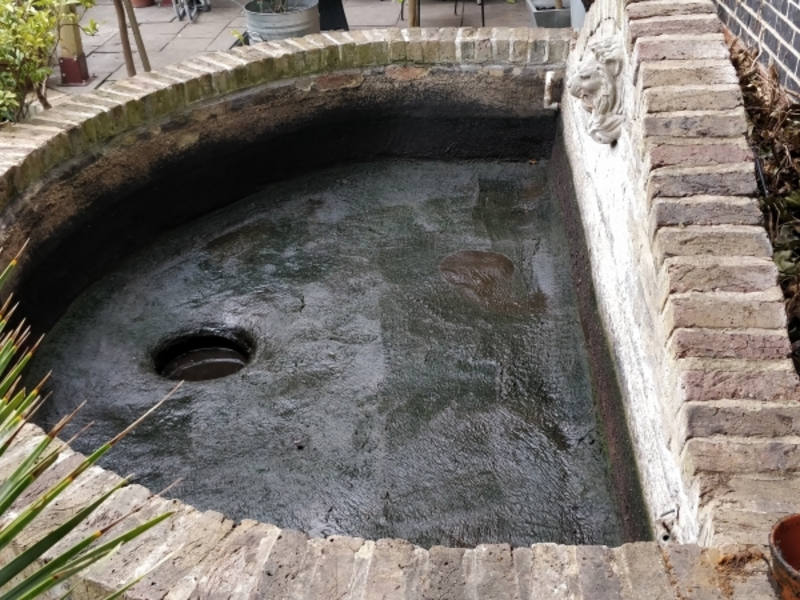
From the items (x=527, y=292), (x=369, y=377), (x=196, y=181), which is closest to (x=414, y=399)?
(x=369, y=377)

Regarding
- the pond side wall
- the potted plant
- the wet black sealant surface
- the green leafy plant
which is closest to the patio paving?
the potted plant

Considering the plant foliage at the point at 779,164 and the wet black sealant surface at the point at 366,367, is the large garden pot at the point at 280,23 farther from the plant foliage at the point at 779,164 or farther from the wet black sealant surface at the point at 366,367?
the plant foliage at the point at 779,164

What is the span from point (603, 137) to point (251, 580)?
8.47 ft

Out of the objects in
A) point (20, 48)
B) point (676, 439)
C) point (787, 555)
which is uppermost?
point (20, 48)

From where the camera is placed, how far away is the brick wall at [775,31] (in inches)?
149

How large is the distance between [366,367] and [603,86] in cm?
168

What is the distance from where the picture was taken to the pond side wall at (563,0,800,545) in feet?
7.29

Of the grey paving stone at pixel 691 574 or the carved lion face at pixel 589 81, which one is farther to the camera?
the carved lion face at pixel 589 81

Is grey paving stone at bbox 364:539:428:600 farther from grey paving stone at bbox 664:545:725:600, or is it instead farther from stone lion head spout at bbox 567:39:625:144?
stone lion head spout at bbox 567:39:625:144

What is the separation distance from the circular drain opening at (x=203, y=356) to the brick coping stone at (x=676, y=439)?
1052 mm

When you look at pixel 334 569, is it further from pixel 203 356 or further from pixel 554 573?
pixel 203 356

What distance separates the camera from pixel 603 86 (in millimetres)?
3660

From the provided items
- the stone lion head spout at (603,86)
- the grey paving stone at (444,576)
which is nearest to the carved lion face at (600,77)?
the stone lion head spout at (603,86)

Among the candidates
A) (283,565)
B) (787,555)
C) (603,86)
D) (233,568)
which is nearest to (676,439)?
(787,555)
